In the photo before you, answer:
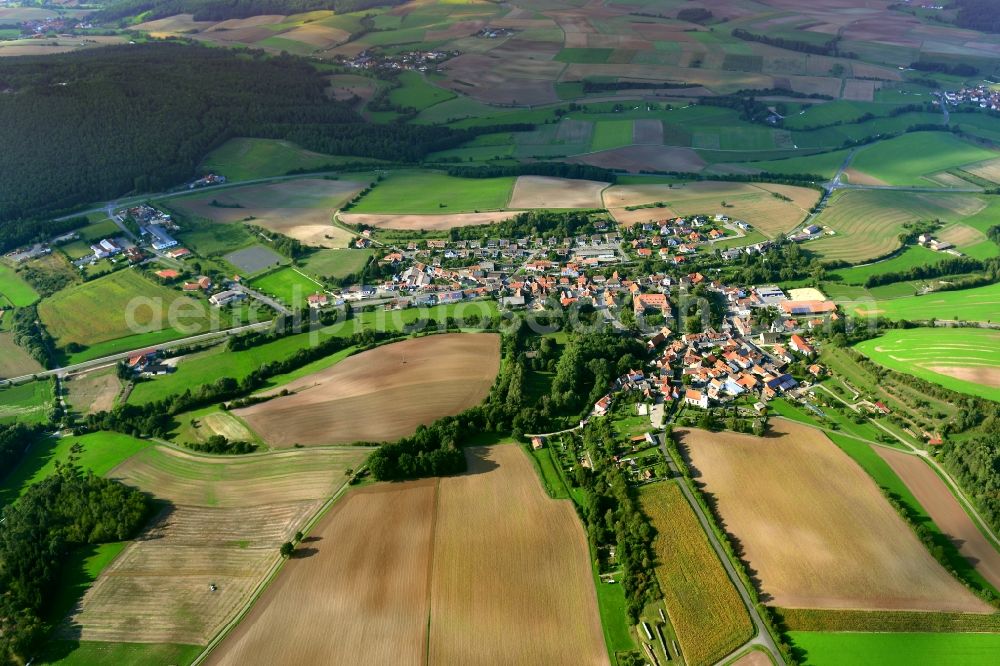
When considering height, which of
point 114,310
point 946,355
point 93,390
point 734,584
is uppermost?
point 946,355

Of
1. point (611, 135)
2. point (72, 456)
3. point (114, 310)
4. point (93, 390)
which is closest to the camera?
point (72, 456)

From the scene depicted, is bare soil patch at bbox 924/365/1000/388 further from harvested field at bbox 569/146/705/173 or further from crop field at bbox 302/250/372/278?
crop field at bbox 302/250/372/278

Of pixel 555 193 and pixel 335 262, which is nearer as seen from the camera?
pixel 335 262

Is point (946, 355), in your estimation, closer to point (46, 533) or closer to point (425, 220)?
point (425, 220)

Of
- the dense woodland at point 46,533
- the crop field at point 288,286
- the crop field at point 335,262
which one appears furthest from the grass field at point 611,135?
the dense woodland at point 46,533

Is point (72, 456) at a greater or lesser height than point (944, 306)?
lesser

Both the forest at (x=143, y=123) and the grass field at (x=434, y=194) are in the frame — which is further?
the forest at (x=143, y=123)

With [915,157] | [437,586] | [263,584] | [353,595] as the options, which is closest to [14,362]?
[263,584]

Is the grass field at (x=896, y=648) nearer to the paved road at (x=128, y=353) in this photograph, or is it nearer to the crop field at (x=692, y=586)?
the crop field at (x=692, y=586)
